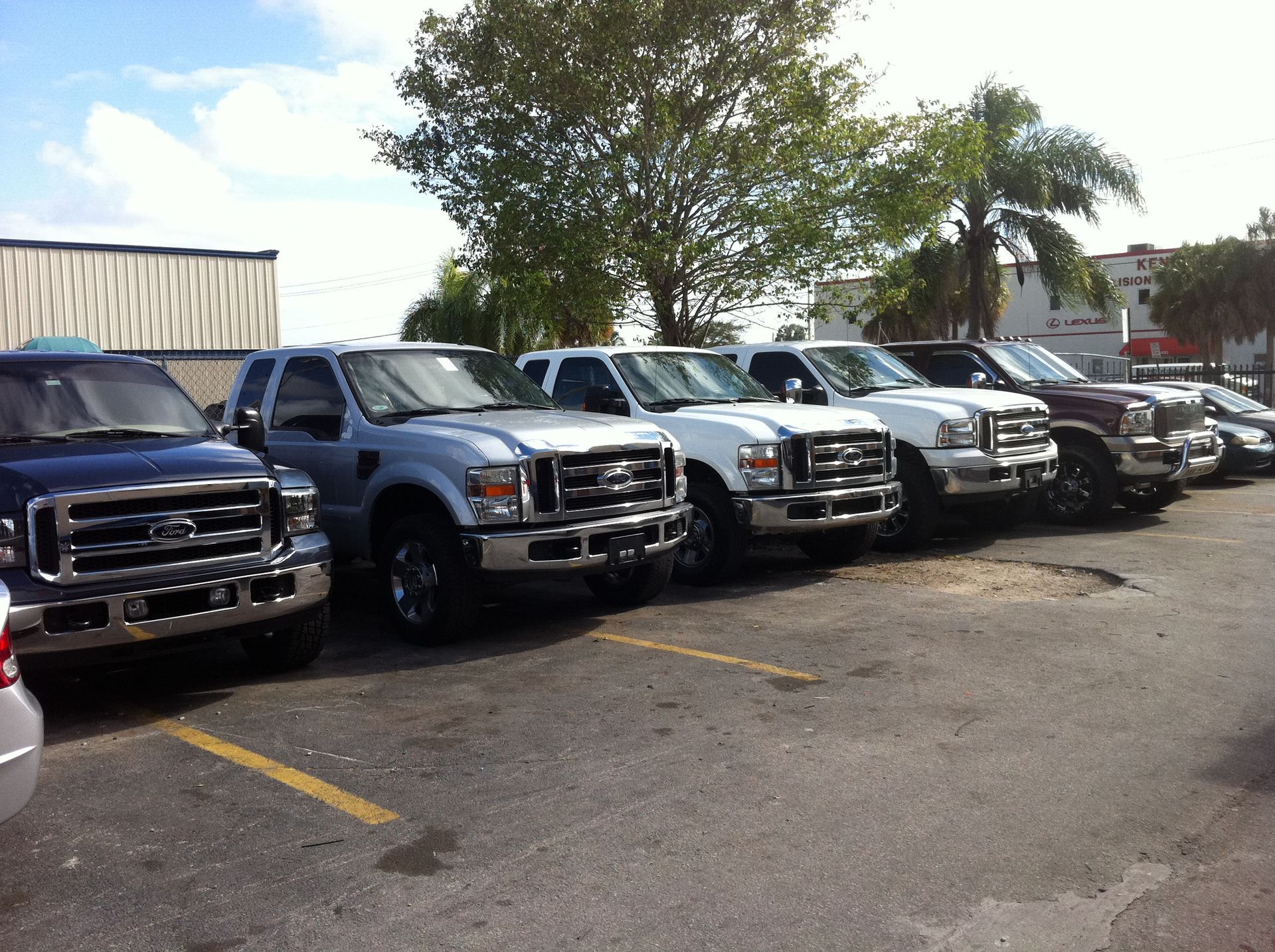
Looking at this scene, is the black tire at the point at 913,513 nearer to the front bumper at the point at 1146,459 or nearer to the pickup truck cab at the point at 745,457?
the pickup truck cab at the point at 745,457

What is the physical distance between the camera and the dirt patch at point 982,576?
9070mm

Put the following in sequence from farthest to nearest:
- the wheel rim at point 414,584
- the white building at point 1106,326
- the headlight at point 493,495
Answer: the white building at point 1106,326 < the wheel rim at point 414,584 < the headlight at point 493,495

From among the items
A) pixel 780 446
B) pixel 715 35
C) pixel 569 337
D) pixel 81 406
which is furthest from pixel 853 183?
pixel 81 406

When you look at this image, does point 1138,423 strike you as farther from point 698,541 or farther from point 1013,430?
point 698,541

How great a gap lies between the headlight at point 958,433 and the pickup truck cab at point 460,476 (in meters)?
3.49

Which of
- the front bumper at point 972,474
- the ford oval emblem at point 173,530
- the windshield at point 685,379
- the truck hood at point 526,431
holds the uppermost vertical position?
the windshield at point 685,379

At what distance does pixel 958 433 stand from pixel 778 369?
2.02m

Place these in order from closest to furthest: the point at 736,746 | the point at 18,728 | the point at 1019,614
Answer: the point at 18,728 → the point at 736,746 → the point at 1019,614

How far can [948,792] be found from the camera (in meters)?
4.72

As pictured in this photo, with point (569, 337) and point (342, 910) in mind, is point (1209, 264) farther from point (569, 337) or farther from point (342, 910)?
point (342, 910)

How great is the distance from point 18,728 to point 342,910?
3.73ft

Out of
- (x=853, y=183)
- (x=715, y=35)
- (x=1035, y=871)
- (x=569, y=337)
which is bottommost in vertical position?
(x=1035, y=871)

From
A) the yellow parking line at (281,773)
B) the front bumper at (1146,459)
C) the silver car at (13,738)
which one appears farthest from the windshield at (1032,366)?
the silver car at (13,738)

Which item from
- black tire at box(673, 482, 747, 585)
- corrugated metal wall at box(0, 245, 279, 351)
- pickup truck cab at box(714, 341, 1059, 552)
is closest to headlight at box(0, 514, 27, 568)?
black tire at box(673, 482, 747, 585)
